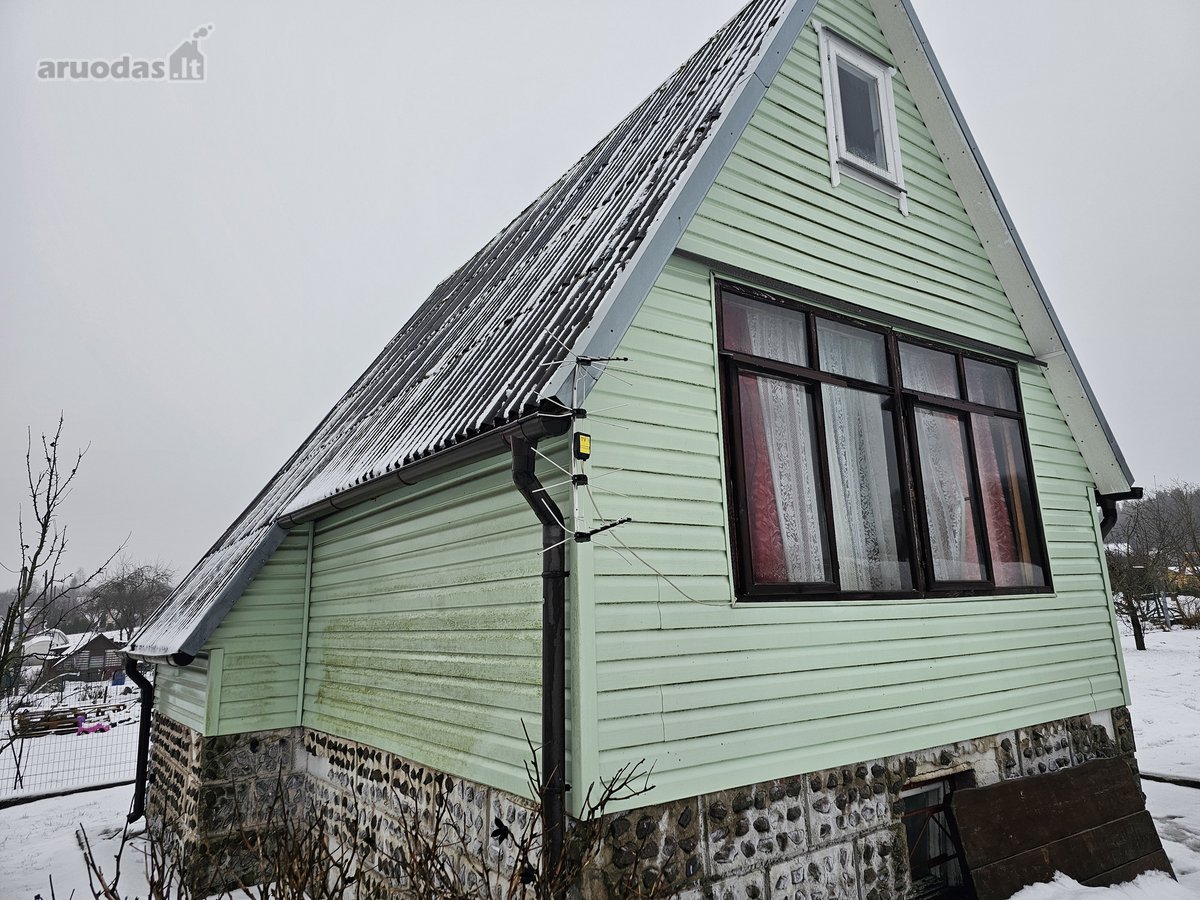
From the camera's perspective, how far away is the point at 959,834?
5.20 metres

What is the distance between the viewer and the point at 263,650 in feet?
24.2

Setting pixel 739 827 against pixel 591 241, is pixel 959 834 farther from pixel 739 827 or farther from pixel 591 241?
pixel 591 241

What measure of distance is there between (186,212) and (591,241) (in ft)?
136

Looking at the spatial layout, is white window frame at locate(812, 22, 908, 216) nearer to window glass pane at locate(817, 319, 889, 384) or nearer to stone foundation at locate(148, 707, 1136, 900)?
window glass pane at locate(817, 319, 889, 384)

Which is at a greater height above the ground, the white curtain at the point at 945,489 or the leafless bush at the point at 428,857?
the white curtain at the point at 945,489

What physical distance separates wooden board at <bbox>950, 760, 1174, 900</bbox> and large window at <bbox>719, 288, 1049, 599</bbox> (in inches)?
60.7

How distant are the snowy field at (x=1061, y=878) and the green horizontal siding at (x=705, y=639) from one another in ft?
5.49

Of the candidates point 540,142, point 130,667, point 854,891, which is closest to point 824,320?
point 854,891

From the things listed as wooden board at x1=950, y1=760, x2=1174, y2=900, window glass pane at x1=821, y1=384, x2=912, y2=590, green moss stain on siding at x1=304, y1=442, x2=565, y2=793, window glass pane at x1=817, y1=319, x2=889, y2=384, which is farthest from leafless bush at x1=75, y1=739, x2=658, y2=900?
window glass pane at x1=817, y1=319, x2=889, y2=384

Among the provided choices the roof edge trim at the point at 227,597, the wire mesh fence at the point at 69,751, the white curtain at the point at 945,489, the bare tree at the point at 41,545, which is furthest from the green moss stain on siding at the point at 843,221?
the wire mesh fence at the point at 69,751

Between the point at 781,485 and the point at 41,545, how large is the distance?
6.04m

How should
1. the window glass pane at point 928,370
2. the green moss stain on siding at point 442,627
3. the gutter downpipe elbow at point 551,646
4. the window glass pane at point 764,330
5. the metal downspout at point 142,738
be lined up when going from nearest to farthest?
1. the gutter downpipe elbow at point 551,646
2. the green moss stain on siding at point 442,627
3. the window glass pane at point 764,330
4. the window glass pane at point 928,370
5. the metal downspout at point 142,738

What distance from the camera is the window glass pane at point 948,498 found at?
5.92m

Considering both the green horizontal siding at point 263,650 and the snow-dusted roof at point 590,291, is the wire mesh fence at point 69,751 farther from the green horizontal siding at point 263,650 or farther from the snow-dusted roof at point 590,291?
the snow-dusted roof at point 590,291
